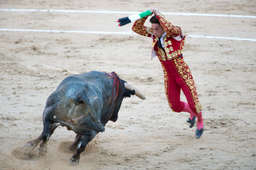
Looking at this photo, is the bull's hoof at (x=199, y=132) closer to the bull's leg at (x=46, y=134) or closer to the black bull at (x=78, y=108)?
the black bull at (x=78, y=108)

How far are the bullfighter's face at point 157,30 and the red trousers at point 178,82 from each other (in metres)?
0.36

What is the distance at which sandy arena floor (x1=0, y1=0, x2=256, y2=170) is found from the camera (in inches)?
217

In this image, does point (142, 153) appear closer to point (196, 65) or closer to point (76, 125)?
point (76, 125)

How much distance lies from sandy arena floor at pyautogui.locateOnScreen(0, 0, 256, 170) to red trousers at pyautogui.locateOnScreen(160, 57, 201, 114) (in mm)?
542

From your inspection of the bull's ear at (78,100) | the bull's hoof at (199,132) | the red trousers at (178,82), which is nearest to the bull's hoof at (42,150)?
the bull's ear at (78,100)

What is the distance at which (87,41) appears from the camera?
10172mm

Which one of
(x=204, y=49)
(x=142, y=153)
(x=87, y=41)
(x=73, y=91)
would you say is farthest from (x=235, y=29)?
(x=73, y=91)

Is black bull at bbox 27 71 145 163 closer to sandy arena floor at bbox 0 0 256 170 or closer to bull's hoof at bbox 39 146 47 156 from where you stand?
bull's hoof at bbox 39 146 47 156

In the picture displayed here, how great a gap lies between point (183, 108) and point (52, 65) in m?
3.62

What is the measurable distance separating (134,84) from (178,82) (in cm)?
233

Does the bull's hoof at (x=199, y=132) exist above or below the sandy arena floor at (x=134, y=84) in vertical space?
above

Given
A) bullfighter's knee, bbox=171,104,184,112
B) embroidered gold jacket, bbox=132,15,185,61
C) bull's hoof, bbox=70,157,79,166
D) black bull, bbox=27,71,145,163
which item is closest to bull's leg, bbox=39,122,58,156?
black bull, bbox=27,71,145,163

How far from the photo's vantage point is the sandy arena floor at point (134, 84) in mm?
5504

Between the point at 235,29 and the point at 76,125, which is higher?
the point at 76,125
